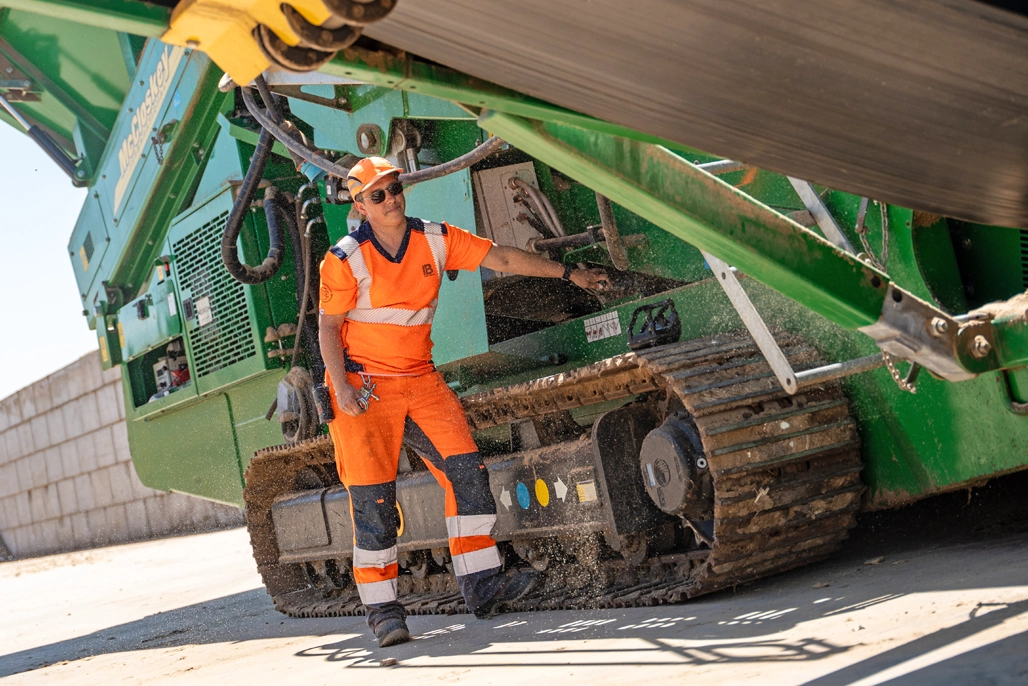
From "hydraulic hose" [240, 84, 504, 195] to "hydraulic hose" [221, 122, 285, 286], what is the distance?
0.42 metres

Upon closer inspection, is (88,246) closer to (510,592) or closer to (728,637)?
(510,592)

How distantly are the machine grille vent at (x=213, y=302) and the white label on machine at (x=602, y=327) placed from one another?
2.53m

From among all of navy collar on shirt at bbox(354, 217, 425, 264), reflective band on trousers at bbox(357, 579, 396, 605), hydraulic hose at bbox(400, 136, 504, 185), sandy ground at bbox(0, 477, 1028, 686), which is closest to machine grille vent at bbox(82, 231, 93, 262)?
sandy ground at bbox(0, 477, 1028, 686)

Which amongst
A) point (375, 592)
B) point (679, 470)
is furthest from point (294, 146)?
point (679, 470)

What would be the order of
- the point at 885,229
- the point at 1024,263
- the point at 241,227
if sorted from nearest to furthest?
the point at 1024,263, the point at 885,229, the point at 241,227

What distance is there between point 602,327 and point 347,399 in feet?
3.55

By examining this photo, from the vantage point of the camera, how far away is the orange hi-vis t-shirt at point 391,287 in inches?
171

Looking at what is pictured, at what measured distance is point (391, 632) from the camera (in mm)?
4305

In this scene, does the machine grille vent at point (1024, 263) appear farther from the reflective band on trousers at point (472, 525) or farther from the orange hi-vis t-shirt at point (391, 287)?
the reflective band on trousers at point (472, 525)

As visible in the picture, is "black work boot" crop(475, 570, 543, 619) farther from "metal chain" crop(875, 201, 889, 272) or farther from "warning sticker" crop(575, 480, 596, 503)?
"metal chain" crop(875, 201, 889, 272)

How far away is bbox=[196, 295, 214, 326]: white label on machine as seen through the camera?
22.8 ft

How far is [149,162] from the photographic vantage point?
734 centimetres

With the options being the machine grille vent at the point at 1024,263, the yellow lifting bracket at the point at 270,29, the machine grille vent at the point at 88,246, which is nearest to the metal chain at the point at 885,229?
the machine grille vent at the point at 1024,263

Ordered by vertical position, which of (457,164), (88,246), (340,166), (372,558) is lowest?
(372,558)
